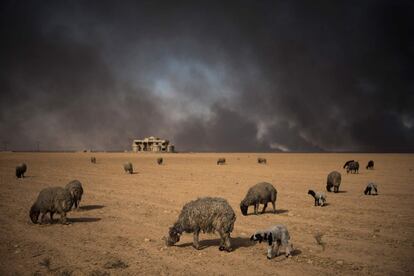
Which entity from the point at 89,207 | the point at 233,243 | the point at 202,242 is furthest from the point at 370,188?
the point at 89,207

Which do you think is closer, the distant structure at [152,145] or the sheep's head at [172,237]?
the sheep's head at [172,237]

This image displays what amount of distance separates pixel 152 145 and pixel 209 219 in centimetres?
15881

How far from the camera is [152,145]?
548 feet

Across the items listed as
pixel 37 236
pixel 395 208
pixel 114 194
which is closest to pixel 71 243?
pixel 37 236

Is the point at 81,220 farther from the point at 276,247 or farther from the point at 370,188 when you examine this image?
the point at 370,188

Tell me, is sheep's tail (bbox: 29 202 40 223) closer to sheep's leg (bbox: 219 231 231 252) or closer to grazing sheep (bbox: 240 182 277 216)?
sheep's leg (bbox: 219 231 231 252)

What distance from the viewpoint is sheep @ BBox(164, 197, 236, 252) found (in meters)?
10.7

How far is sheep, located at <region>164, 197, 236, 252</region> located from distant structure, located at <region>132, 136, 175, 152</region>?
149 m

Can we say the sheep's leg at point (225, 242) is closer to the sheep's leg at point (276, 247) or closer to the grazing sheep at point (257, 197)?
the sheep's leg at point (276, 247)

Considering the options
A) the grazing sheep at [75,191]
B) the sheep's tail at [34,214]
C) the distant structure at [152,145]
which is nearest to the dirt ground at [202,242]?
the sheep's tail at [34,214]

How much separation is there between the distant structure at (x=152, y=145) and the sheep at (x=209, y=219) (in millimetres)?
148747

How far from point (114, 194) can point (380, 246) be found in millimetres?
18118

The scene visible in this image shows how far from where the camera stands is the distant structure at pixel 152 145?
533 ft

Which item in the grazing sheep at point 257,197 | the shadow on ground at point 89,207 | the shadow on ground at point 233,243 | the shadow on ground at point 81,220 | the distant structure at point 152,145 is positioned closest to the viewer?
the shadow on ground at point 233,243
